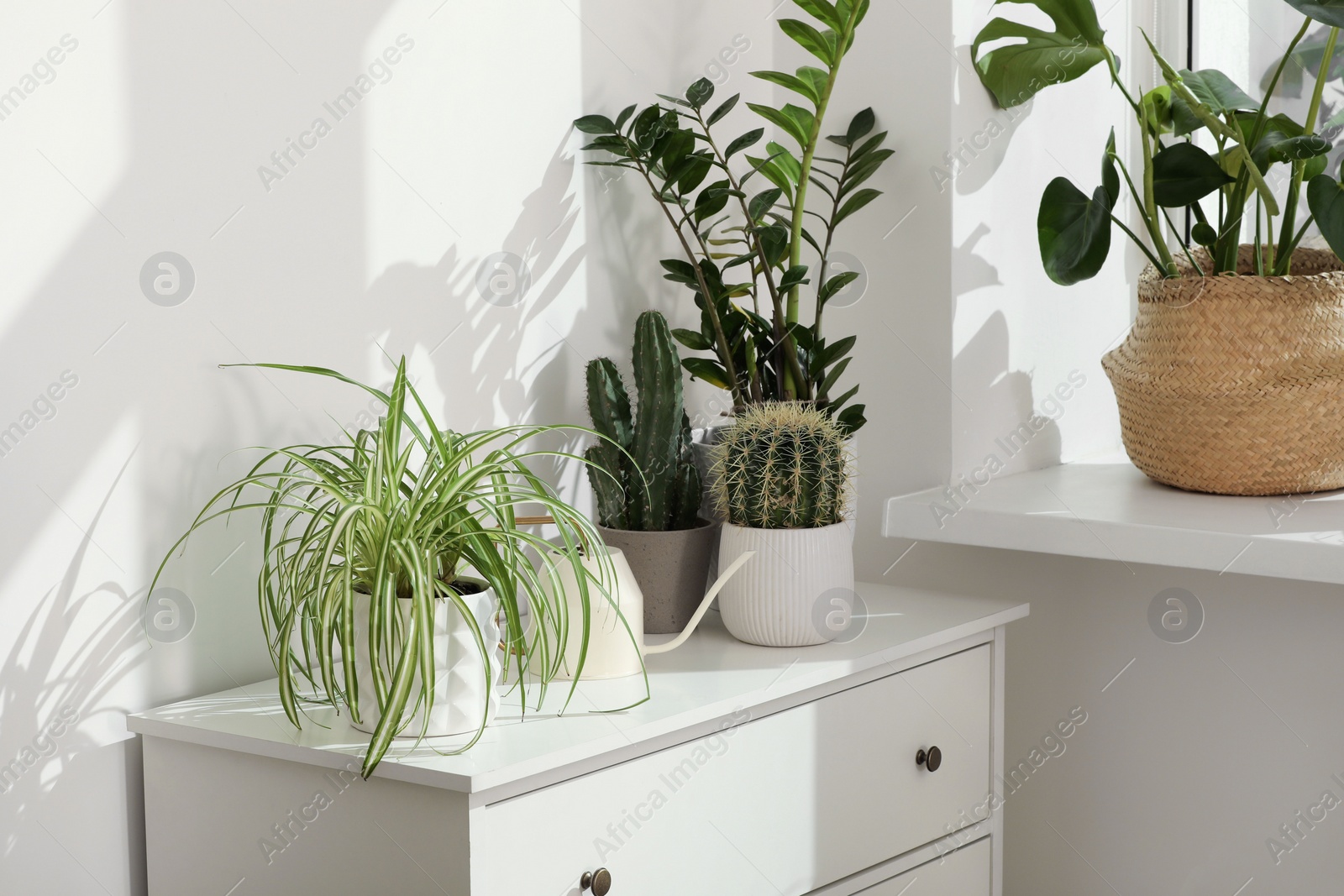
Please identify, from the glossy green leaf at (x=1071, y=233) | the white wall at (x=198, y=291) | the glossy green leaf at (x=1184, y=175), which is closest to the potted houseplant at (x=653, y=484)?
the white wall at (x=198, y=291)

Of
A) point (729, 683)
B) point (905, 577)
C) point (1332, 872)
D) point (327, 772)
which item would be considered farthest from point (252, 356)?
point (1332, 872)

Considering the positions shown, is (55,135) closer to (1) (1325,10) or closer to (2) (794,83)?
(2) (794,83)

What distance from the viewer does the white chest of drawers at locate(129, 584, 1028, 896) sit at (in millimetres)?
994

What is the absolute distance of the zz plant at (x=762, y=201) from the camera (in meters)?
1.48

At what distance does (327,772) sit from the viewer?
1026mm

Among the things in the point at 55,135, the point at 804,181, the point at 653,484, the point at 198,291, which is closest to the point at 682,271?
the point at 804,181

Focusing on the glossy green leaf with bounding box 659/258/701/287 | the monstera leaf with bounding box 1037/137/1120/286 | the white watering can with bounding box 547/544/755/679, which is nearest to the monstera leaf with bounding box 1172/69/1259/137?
the monstera leaf with bounding box 1037/137/1120/286

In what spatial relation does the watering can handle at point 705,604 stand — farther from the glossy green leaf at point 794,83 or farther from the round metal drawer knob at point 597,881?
the glossy green leaf at point 794,83

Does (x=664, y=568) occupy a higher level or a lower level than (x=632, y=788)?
higher

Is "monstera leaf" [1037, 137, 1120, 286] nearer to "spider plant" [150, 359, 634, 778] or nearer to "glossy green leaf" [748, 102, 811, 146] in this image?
"glossy green leaf" [748, 102, 811, 146]

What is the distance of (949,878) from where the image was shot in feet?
4.65

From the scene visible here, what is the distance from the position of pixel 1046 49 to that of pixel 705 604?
2.67 ft

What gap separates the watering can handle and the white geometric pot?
255 millimetres

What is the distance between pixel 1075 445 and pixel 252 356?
1197 mm
